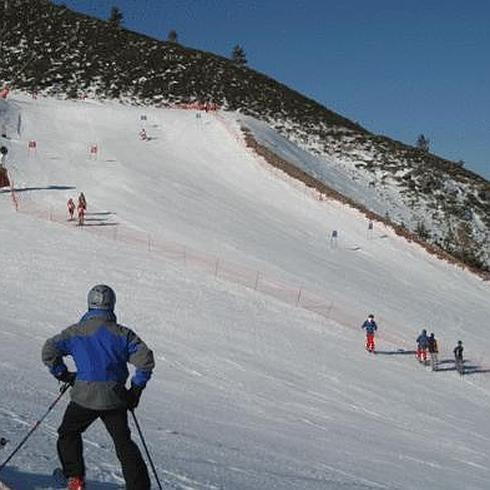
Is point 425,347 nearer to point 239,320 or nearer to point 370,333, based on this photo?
point 370,333

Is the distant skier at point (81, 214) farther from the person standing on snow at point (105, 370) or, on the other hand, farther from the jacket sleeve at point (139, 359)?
the jacket sleeve at point (139, 359)

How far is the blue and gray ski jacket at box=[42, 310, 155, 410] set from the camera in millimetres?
5805

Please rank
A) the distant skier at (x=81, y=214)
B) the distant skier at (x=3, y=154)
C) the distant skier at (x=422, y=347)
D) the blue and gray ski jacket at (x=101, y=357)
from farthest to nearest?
the distant skier at (x=3, y=154)
the distant skier at (x=81, y=214)
the distant skier at (x=422, y=347)
the blue and gray ski jacket at (x=101, y=357)

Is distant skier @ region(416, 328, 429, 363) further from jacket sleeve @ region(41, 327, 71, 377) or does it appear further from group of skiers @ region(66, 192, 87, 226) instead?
jacket sleeve @ region(41, 327, 71, 377)

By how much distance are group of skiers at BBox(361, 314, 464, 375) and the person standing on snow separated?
645 inches

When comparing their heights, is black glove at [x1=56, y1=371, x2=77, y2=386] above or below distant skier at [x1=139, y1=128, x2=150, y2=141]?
below

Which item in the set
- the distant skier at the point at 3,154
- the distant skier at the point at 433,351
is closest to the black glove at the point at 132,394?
the distant skier at the point at 433,351

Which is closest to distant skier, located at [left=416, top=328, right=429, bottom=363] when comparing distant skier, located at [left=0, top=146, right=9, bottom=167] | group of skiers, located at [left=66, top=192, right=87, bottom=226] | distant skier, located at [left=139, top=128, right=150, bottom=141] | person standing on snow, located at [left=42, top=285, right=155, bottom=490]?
group of skiers, located at [left=66, top=192, right=87, bottom=226]

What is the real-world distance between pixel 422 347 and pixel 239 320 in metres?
5.14

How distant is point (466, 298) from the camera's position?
34688 mm

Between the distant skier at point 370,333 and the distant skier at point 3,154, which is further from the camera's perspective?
the distant skier at point 3,154

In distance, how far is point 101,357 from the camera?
5.80m

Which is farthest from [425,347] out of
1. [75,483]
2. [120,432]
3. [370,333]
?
[120,432]

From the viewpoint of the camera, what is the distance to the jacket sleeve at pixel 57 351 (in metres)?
5.87
